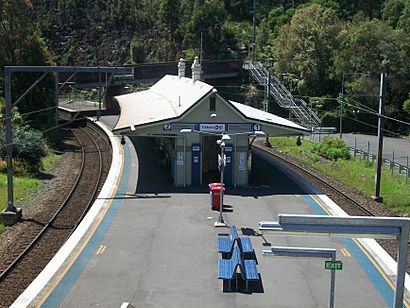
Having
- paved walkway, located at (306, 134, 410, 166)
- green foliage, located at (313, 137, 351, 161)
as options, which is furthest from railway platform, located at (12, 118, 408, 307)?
paved walkway, located at (306, 134, 410, 166)

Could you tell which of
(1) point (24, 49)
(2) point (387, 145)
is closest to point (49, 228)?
(1) point (24, 49)

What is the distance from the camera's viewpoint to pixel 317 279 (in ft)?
52.3

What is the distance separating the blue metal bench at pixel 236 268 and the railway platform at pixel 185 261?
326mm

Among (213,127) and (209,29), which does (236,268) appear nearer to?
(213,127)

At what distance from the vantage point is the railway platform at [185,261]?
14609 millimetres

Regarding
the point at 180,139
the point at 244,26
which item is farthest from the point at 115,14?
the point at 180,139

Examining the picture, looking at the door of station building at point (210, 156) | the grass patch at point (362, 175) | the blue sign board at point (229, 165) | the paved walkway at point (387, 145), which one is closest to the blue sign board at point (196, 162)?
the blue sign board at point (229, 165)

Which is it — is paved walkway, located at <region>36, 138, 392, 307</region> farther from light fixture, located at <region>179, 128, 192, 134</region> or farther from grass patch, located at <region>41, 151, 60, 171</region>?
grass patch, located at <region>41, 151, 60, 171</region>

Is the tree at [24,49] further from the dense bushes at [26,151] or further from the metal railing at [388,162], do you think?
the metal railing at [388,162]

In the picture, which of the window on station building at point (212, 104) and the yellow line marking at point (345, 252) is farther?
the window on station building at point (212, 104)

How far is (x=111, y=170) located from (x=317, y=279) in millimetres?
16989

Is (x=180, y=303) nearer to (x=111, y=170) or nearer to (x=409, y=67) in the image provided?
(x=111, y=170)

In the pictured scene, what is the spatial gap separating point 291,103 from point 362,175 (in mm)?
24707

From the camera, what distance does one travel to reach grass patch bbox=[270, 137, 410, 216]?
26009 mm
